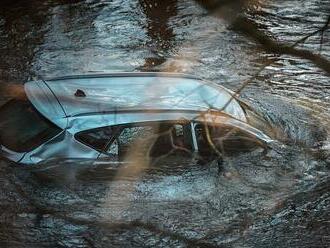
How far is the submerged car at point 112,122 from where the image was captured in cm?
643

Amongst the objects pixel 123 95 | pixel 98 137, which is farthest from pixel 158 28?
pixel 98 137

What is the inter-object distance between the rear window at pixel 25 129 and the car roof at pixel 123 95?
9 centimetres

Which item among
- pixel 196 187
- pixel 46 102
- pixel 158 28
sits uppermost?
pixel 46 102

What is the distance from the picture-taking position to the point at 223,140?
6996mm

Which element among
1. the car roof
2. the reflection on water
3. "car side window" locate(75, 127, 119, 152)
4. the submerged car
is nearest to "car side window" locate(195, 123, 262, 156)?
the submerged car

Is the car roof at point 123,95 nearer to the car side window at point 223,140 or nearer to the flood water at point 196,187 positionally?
the car side window at point 223,140

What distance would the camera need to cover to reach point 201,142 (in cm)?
684

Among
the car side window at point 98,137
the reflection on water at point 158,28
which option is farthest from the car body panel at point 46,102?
the reflection on water at point 158,28

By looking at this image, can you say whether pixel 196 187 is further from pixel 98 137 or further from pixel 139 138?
pixel 98 137

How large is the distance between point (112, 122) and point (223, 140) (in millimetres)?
1391

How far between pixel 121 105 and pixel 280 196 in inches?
92.2

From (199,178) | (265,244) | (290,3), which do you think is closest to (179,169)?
(199,178)

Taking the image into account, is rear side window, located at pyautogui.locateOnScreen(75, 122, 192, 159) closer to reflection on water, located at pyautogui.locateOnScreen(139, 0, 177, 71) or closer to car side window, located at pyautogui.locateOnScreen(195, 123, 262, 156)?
car side window, located at pyautogui.locateOnScreen(195, 123, 262, 156)

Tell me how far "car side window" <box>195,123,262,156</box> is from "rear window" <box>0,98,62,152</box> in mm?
1647
